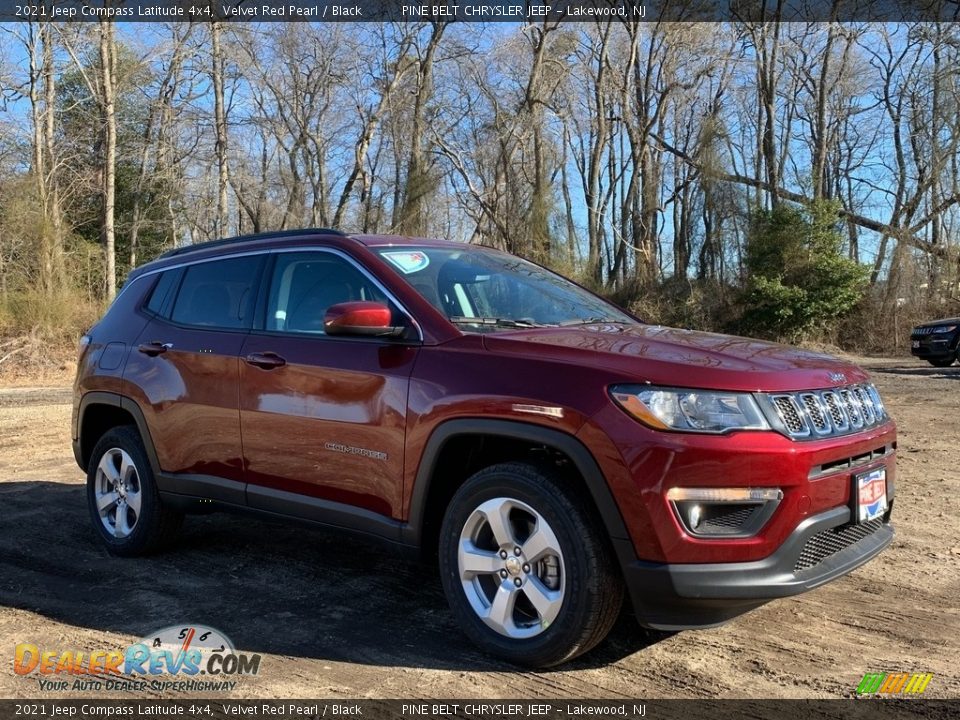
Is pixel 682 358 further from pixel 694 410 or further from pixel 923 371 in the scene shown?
pixel 923 371

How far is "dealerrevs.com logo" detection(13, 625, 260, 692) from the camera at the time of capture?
327cm

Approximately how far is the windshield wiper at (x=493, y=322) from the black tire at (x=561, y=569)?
0.75 metres

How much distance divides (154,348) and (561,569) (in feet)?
9.84

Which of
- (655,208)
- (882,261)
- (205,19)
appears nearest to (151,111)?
(205,19)

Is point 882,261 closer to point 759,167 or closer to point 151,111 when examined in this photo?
point 759,167

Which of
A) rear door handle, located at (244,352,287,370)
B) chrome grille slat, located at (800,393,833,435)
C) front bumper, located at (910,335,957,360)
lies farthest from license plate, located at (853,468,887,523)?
front bumper, located at (910,335,957,360)

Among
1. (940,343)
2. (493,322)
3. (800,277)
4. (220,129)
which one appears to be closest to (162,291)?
(493,322)

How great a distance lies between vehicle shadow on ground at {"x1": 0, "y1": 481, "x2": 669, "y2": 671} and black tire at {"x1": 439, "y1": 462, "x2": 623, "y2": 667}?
0.53 feet

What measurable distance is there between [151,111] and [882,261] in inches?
1018

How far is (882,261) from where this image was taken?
2520cm

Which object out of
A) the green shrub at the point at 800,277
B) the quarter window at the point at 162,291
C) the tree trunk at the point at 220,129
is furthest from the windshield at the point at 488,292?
the tree trunk at the point at 220,129

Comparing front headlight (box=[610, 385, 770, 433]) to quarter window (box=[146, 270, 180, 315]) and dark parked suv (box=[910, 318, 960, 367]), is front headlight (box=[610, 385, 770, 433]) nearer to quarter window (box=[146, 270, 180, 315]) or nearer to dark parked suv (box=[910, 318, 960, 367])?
quarter window (box=[146, 270, 180, 315])

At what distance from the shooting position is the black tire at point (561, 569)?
120 inches

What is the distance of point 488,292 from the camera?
13.5 feet
